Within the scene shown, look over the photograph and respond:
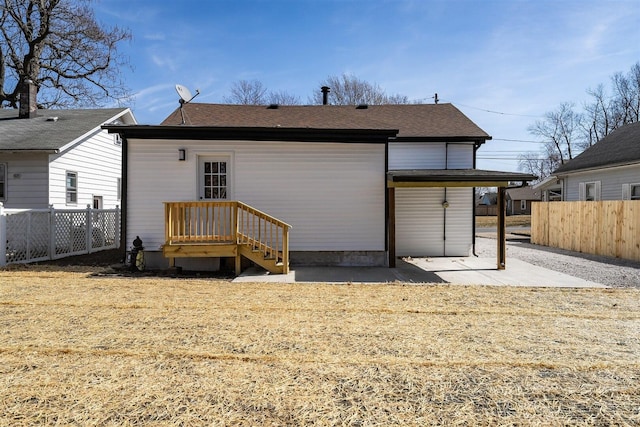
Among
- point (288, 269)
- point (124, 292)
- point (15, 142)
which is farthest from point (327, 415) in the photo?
point (15, 142)

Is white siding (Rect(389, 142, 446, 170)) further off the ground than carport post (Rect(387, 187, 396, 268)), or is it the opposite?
white siding (Rect(389, 142, 446, 170))

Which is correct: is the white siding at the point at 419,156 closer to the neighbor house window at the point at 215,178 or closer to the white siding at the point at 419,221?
the white siding at the point at 419,221

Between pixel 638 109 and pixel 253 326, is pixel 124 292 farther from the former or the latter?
pixel 638 109

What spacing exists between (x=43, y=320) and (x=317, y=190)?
19.3 feet

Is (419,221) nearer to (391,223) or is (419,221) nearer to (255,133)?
(391,223)

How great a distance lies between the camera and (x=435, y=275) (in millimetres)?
8156

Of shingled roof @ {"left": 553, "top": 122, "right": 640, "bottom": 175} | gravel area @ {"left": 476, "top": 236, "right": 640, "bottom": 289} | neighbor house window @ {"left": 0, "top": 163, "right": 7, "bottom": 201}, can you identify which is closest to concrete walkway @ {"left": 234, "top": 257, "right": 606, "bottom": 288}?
gravel area @ {"left": 476, "top": 236, "right": 640, "bottom": 289}

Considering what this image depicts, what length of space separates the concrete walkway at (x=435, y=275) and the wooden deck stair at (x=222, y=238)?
410 mm

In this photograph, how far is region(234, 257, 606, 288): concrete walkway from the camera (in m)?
7.42

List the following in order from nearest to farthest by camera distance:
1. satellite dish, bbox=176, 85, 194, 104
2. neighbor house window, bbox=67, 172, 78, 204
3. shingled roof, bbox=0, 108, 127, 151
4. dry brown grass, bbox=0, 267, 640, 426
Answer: dry brown grass, bbox=0, 267, 640, 426, satellite dish, bbox=176, 85, 194, 104, shingled roof, bbox=0, 108, 127, 151, neighbor house window, bbox=67, 172, 78, 204

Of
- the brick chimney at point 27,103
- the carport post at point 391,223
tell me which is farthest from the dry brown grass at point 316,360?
the brick chimney at point 27,103

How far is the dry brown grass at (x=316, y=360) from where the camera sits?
2.64m

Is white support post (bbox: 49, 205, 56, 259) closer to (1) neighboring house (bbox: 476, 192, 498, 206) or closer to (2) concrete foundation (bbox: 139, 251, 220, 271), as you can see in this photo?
(2) concrete foundation (bbox: 139, 251, 220, 271)

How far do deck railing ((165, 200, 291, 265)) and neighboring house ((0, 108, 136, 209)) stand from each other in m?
5.45
